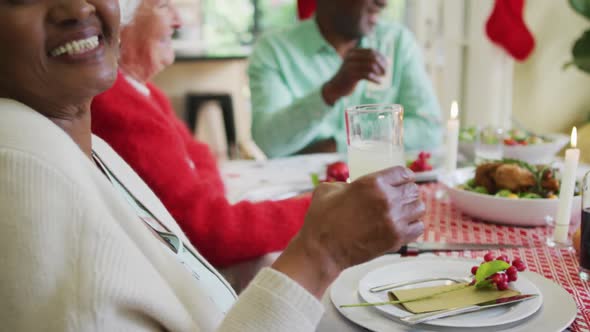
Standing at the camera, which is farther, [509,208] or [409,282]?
[509,208]

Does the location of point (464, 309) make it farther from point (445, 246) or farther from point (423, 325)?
point (445, 246)

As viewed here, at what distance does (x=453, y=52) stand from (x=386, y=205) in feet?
10.8

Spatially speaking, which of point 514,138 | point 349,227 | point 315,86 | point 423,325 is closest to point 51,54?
point 349,227

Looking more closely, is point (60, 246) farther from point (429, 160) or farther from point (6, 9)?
point (429, 160)

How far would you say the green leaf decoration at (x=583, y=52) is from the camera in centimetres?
281

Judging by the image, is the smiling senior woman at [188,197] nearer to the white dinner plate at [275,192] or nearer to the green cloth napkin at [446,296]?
the white dinner plate at [275,192]

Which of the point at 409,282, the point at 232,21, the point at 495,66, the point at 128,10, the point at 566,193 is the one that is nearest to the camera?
the point at 409,282

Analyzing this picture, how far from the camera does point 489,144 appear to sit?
1.54 m

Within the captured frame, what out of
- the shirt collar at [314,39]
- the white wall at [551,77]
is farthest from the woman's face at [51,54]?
the white wall at [551,77]

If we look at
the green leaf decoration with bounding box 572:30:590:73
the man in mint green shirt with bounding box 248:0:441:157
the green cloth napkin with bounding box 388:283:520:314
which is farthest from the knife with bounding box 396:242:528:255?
the green leaf decoration with bounding box 572:30:590:73

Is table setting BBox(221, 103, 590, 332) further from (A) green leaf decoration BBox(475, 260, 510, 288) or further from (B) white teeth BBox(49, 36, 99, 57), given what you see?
(B) white teeth BBox(49, 36, 99, 57)

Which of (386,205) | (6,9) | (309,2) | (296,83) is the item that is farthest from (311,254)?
(309,2)

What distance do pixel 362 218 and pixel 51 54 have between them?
0.40m

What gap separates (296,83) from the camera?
2.28 m
